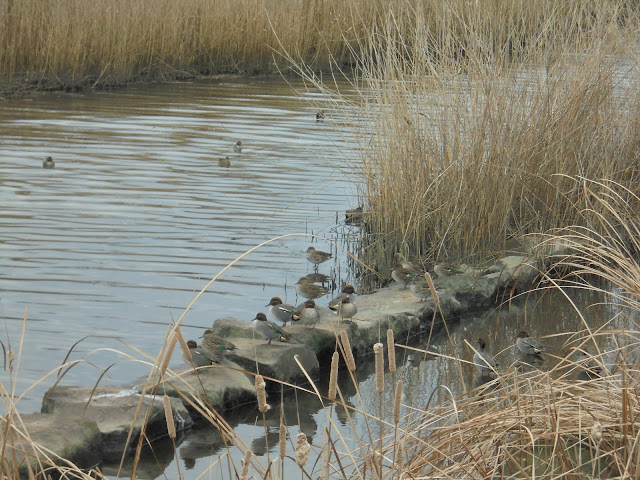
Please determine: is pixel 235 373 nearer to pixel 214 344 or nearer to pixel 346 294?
pixel 214 344

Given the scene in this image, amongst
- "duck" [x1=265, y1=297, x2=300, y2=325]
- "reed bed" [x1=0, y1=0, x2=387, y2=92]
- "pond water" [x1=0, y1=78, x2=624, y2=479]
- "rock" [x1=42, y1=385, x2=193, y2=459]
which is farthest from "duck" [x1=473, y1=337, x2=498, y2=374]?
"reed bed" [x1=0, y1=0, x2=387, y2=92]

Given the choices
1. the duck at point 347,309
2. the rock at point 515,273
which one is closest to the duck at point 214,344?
the duck at point 347,309

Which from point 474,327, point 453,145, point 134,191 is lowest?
point 474,327

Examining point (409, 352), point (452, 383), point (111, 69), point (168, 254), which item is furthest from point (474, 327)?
point (111, 69)

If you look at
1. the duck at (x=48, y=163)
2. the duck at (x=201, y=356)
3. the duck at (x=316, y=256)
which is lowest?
the duck at (x=201, y=356)

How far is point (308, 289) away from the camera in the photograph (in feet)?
23.2

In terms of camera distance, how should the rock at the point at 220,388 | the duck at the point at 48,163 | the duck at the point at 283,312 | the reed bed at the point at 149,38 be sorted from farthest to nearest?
the reed bed at the point at 149,38 < the duck at the point at 48,163 < the duck at the point at 283,312 < the rock at the point at 220,388

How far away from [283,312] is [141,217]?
3280 millimetres

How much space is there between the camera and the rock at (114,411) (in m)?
4.68

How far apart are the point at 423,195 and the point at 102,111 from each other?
9054 millimetres

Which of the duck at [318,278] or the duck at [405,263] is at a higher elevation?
the duck at [405,263]

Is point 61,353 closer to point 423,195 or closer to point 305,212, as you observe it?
point 423,195

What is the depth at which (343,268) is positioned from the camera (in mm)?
8383

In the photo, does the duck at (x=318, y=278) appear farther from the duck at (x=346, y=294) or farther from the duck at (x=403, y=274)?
the duck at (x=403, y=274)
